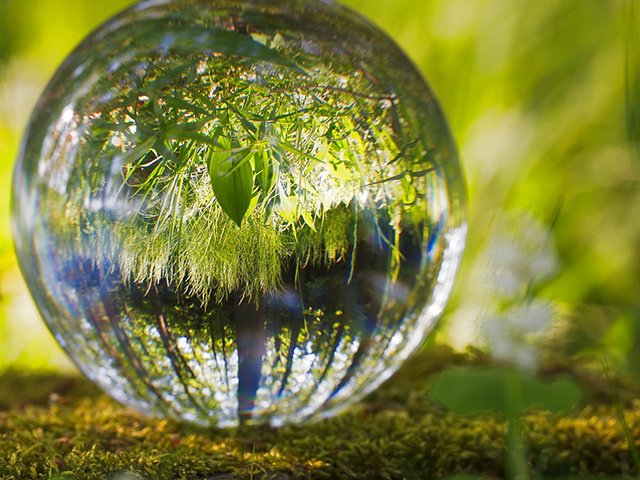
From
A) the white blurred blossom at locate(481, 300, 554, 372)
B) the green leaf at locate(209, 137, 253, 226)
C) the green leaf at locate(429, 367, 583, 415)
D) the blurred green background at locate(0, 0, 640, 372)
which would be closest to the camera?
the green leaf at locate(209, 137, 253, 226)

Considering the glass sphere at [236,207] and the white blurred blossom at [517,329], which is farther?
the white blurred blossom at [517,329]

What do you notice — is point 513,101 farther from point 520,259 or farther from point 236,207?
point 236,207

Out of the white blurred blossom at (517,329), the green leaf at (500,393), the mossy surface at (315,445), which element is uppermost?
the white blurred blossom at (517,329)

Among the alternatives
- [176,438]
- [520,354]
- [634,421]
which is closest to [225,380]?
[176,438]

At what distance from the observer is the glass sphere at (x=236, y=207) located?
0.89 meters

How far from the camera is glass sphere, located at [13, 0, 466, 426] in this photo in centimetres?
89

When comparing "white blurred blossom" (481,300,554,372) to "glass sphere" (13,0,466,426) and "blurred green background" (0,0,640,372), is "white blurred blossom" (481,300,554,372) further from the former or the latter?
"blurred green background" (0,0,640,372)

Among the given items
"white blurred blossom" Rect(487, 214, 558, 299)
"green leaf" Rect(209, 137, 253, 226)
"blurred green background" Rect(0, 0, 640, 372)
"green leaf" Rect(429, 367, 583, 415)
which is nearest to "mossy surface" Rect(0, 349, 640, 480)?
"green leaf" Rect(429, 367, 583, 415)

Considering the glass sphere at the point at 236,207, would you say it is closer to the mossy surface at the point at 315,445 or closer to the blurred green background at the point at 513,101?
the mossy surface at the point at 315,445

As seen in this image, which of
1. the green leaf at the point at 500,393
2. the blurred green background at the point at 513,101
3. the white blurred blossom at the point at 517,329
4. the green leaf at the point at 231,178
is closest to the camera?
the green leaf at the point at 231,178

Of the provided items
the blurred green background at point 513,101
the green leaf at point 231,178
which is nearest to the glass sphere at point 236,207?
the green leaf at point 231,178

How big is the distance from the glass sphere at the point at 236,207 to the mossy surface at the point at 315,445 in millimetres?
63

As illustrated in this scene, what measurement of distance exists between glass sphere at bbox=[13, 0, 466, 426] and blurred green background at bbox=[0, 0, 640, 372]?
131 centimetres

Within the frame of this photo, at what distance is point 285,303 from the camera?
0.92 meters
